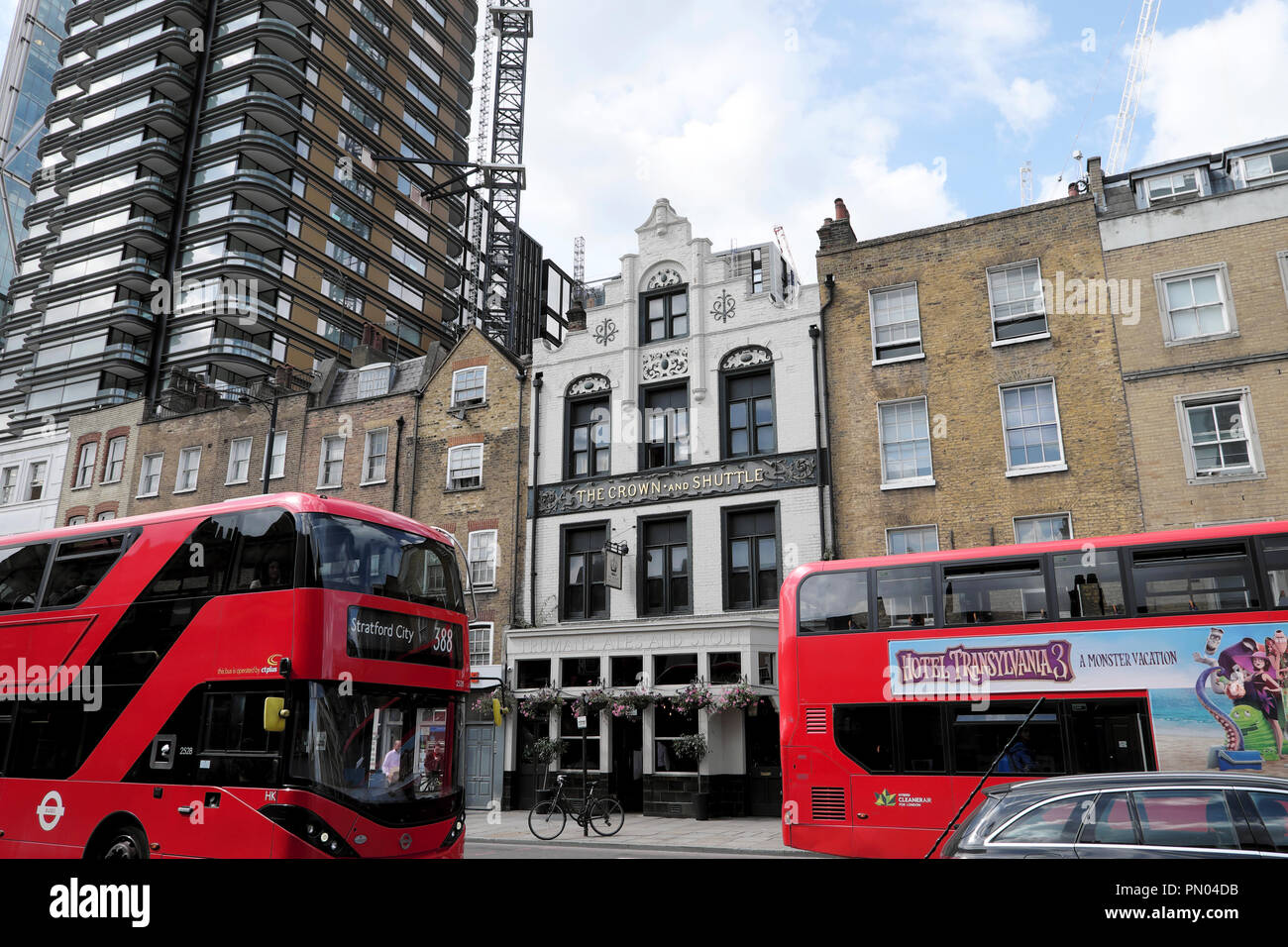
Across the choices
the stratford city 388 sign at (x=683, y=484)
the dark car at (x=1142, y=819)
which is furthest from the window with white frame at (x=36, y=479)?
the dark car at (x=1142, y=819)

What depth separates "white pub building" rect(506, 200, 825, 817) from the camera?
2272cm

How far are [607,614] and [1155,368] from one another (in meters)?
15.7

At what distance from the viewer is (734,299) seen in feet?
86.1

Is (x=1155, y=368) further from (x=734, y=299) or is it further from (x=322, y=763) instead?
(x=322, y=763)

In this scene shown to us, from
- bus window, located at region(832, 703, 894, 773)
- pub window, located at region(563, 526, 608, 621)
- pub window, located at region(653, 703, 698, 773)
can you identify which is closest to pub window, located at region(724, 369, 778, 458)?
pub window, located at region(563, 526, 608, 621)

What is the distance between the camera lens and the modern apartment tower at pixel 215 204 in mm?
52281

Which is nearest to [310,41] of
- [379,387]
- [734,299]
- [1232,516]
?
[379,387]

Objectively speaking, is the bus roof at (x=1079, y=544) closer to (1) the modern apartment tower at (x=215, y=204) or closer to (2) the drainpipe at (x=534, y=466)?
(2) the drainpipe at (x=534, y=466)

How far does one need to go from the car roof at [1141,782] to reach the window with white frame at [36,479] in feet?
140

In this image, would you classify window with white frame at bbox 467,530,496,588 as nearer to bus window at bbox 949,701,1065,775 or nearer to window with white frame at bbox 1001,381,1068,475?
window with white frame at bbox 1001,381,1068,475

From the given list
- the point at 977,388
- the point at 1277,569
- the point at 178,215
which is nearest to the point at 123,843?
the point at 1277,569

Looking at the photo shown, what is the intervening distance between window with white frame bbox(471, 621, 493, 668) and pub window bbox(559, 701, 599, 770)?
3.46m

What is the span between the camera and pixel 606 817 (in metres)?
18.5

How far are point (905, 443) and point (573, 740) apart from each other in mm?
12162
